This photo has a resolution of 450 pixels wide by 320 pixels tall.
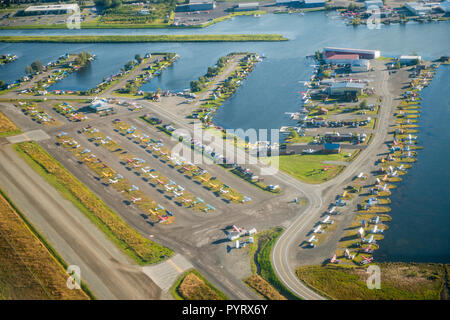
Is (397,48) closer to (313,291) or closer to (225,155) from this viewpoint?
(225,155)

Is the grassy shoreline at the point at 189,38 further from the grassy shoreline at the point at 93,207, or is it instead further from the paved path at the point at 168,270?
the paved path at the point at 168,270

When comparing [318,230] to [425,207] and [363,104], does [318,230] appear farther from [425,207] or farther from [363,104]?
[363,104]

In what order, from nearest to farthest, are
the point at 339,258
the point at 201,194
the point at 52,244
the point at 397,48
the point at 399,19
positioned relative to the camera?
the point at 339,258
the point at 52,244
the point at 201,194
the point at 397,48
the point at 399,19

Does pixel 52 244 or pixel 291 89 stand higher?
pixel 291 89

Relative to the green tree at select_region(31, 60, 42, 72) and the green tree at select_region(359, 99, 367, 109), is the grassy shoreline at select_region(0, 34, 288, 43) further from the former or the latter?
the green tree at select_region(359, 99, 367, 109)

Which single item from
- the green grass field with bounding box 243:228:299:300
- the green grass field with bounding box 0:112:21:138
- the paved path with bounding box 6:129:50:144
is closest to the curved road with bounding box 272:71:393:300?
the green grass field with bounding box 243:228:299:300

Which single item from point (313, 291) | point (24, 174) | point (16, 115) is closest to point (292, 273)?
point (313, 291)
